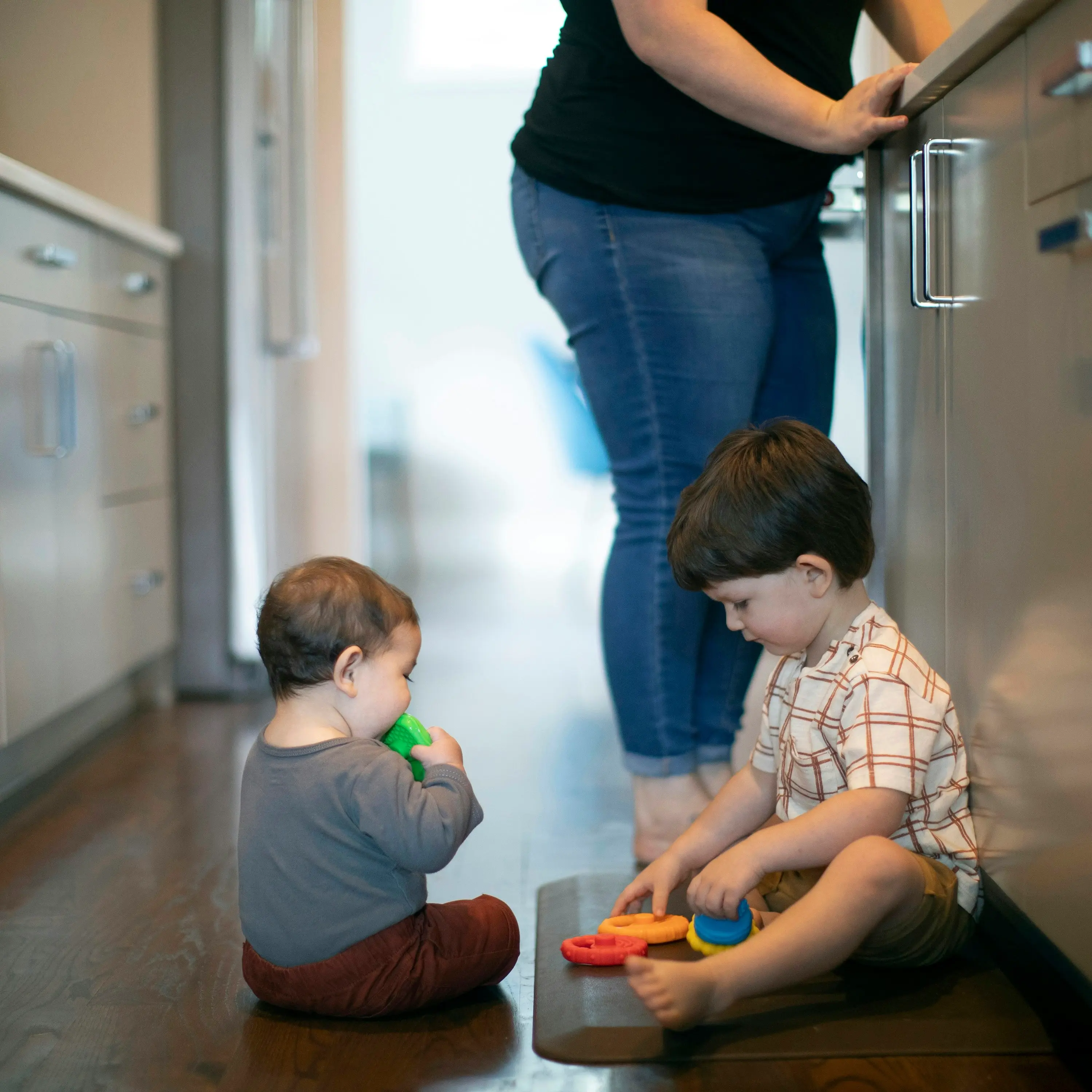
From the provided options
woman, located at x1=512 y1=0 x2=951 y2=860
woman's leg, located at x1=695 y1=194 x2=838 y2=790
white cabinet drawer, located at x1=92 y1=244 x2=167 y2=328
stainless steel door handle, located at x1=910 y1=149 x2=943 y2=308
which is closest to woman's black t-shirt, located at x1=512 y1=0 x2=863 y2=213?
woman, located at x1=512 y1=0 x2=951 y2=860

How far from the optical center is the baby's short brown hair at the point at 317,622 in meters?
1.02

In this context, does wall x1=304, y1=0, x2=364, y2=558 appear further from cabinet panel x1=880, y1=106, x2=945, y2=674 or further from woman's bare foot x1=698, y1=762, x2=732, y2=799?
cabinet panel x1=880, y1=106, x2=945, y2=674

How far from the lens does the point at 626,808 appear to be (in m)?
1.69

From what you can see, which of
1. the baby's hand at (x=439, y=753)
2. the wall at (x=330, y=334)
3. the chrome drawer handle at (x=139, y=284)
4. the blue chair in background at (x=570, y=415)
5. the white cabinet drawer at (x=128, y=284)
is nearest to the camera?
the baby's hand at (x=439, y=753)

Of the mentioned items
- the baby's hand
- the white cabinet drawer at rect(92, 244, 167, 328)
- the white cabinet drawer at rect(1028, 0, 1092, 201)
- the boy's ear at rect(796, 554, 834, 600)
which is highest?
the white cabinet drawer at rect(92, 244, 167, 328)

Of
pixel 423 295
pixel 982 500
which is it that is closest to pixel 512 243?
pixel 423 295

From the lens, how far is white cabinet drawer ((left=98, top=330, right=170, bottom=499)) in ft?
6.81

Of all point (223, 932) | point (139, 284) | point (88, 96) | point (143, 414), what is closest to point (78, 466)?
point (143, 414)

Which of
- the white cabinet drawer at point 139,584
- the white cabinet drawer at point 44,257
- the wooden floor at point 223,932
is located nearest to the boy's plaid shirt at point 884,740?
the wooden floor at point 223,932

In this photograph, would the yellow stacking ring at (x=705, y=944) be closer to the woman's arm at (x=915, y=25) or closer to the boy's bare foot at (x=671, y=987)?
the boy's bare foot at (x=671, y=987)

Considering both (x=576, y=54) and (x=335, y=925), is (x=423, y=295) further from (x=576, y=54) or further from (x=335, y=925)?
(x=335, y=925)

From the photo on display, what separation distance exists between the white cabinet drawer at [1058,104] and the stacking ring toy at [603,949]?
2.36 feet

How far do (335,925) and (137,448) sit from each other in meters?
1.43

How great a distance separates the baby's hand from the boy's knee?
33 cm
